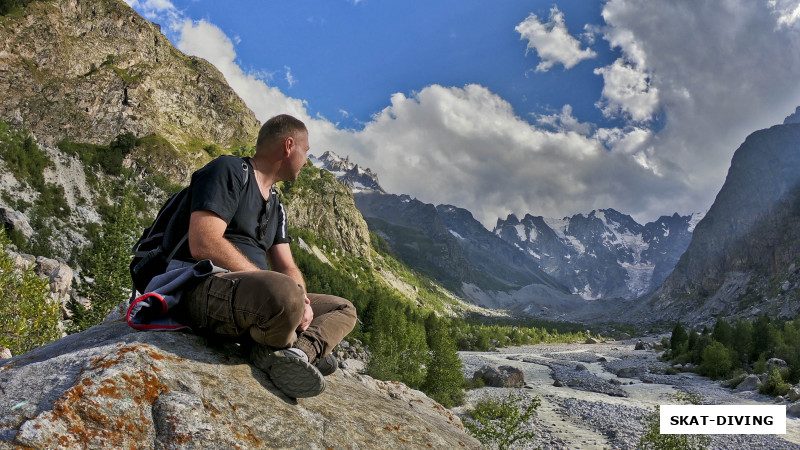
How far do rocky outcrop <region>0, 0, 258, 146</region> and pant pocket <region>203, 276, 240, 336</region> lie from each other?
144443 mm

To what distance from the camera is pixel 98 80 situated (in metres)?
131

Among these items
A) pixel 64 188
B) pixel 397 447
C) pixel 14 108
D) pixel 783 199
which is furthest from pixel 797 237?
pixel 14 108

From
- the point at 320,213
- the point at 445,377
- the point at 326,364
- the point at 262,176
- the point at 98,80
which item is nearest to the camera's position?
the point at 262,176

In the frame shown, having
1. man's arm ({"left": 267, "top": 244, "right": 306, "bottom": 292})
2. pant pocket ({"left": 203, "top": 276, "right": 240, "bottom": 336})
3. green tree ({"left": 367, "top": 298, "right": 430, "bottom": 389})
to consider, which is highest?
man's arm ({"left": 267, "top": 244, "right": 306, "bottom": 292})

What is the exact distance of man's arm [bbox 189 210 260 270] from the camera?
417 centimetres

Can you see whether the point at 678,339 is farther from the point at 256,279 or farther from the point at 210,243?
the point at 210,243

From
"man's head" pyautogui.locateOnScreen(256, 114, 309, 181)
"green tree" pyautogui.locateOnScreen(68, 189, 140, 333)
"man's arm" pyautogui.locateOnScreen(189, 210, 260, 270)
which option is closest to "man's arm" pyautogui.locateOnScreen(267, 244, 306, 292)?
"man's head" pyautogui.locateOnScreen(256, 114, 309, 181)

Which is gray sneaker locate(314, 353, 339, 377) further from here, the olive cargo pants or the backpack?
the backpack

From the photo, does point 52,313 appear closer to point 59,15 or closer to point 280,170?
point 280,170

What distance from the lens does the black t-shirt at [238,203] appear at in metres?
4.34

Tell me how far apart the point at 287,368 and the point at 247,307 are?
84 centimetres

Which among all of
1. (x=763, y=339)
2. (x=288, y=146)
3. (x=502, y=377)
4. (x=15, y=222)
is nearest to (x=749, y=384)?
(x=763, y=339)

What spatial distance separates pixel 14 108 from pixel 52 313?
426 ft

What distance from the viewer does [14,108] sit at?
110062 millimetres
